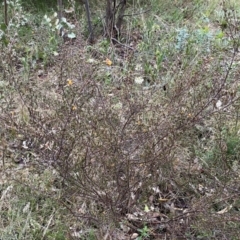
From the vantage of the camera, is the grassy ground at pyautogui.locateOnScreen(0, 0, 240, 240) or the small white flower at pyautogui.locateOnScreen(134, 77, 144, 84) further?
the small white flower at pyautogui.locateOnScreen(134, 77, 144, 84)

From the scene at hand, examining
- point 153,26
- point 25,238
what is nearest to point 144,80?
point 153,26

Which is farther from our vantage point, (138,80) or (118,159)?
(138,80)

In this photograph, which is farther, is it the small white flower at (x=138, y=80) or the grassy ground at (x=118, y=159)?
the small white flower at (x=138, y=80)

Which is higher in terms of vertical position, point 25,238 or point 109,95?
point 109,95

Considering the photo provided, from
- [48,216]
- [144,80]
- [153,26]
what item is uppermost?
[153,26]

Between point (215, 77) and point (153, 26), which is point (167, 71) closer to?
point (215, 77)

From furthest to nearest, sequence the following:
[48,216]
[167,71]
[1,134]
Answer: [167,71], [1,134], [48,216]

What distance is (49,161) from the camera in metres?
2.23

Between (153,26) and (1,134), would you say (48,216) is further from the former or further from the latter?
(153,26)

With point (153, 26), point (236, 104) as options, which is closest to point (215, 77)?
point (236, 104)

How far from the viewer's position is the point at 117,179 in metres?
2.13

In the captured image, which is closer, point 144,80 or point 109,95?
point 109,95

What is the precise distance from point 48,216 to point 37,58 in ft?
5.97

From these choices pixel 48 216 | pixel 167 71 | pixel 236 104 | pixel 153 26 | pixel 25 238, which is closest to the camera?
pixel 25 238
